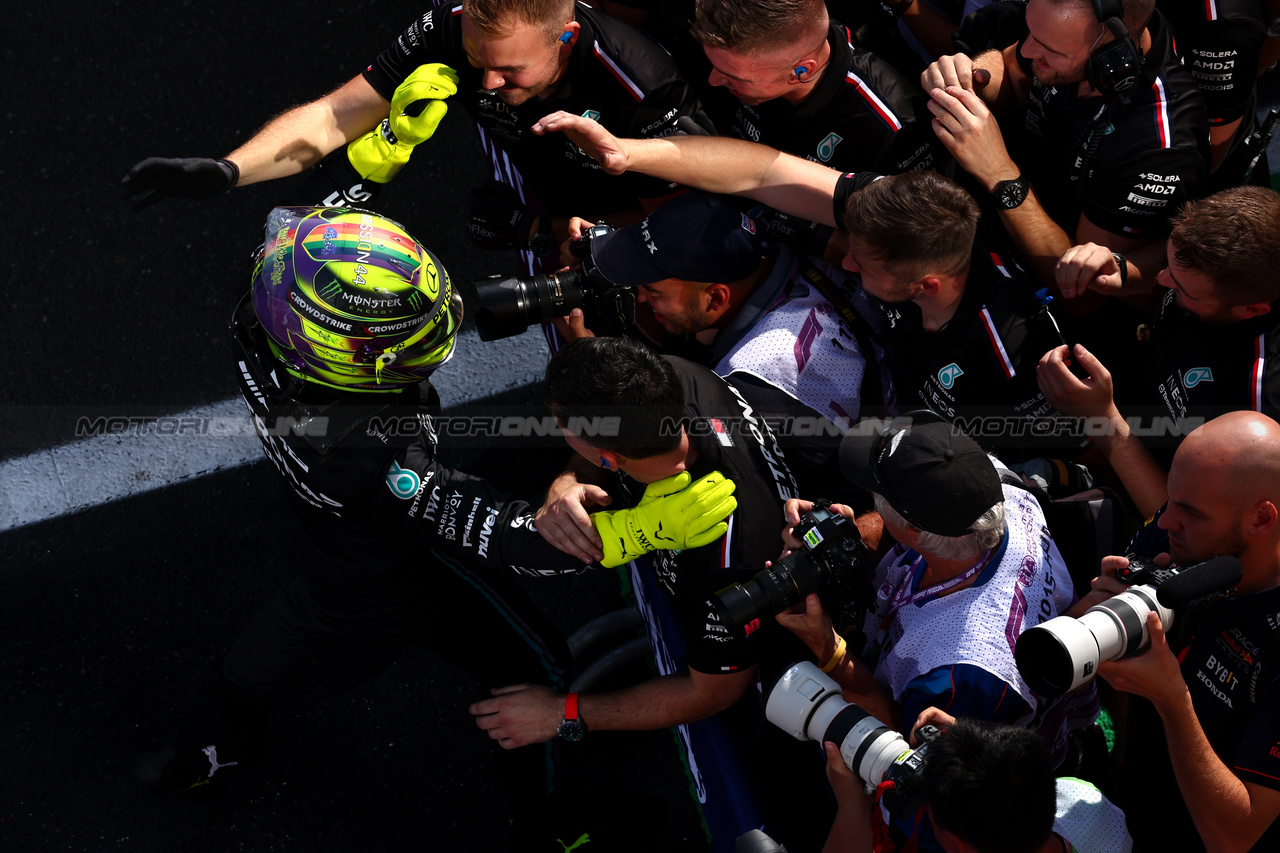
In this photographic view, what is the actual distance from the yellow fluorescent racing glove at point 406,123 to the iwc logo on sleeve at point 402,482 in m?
1.15

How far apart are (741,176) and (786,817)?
2.21m

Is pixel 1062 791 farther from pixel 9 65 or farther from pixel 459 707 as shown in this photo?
pixel 9 65

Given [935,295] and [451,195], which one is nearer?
[935,295]

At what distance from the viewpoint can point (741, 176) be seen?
12.0 feet

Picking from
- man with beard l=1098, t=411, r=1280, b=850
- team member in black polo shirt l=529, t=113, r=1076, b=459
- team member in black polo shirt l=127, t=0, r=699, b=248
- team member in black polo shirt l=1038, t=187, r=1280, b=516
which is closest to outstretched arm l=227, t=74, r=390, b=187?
team member in black polo shirt l=127, t=0, r=699, b=248

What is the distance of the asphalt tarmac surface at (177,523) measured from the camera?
3.95 meters

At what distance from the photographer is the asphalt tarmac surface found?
3953 millimetres

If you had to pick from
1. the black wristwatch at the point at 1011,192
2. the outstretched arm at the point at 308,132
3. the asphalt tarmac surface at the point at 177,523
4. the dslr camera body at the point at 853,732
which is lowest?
the asphalt tarmac surface at the point at 177,523

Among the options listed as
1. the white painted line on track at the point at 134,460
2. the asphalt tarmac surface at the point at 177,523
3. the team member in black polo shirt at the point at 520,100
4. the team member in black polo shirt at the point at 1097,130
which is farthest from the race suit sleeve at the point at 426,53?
A: the team member in black polo shirt at the point at 1097,130

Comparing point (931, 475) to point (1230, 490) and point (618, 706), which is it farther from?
point (618, 706)

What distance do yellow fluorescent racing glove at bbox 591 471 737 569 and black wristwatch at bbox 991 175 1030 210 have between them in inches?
63.4

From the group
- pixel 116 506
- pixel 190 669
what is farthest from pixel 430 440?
pixel 116 506

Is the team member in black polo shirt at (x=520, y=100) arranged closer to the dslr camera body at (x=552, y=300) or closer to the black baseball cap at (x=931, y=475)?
the dslr camera body at (x=552, y=300)

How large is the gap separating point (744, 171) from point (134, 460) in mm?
3040
